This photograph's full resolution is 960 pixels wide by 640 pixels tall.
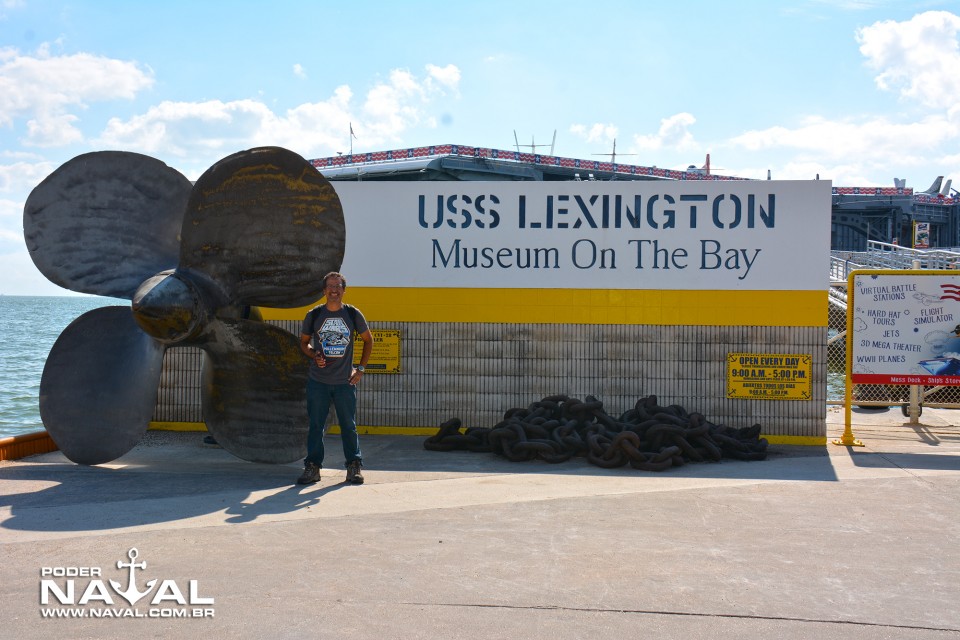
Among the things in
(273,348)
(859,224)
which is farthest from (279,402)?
(859,224)

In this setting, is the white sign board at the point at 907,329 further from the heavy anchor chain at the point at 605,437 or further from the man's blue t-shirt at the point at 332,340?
the man's blue t-shirt at the point at 332,340

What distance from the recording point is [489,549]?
489 cm

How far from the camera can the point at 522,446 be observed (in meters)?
7.64

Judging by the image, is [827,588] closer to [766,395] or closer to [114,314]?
[766,395]

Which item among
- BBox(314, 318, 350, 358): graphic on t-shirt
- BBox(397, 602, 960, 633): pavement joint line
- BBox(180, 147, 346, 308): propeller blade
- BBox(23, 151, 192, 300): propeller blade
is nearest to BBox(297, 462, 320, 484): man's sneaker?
BBox(314, 318, 350, 358): graphic on t-shirt

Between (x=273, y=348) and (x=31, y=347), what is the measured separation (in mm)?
41874

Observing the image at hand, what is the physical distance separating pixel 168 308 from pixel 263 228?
1102mm

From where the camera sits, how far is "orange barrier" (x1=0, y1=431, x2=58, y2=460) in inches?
303

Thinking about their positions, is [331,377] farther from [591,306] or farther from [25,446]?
[591,306]

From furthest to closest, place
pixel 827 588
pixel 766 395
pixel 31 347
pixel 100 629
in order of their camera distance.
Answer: pixel 31 347, pixel 766 395, pixel 827 588, pixel 100 629

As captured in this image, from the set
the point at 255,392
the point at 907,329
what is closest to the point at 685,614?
the point at 255,392

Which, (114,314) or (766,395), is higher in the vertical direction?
(114,314)

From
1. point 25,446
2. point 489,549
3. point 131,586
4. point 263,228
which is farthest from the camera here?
point 25,446

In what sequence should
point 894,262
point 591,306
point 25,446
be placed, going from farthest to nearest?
point 894,262
point 591,306
point 25,446
